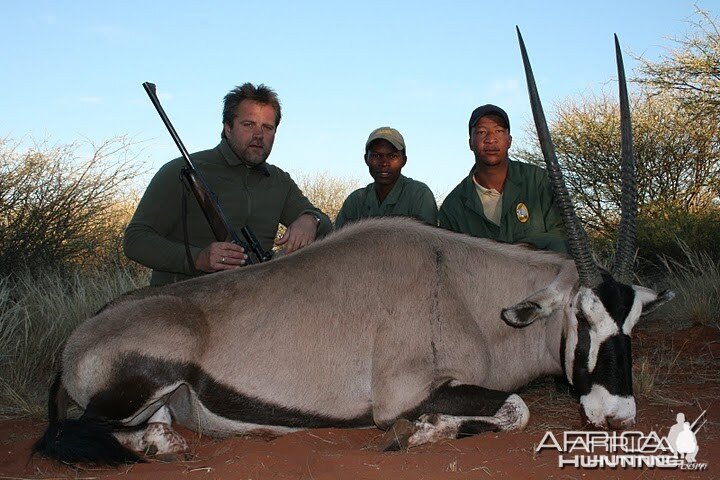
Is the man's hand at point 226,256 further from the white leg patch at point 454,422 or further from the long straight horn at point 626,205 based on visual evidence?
the long straight horn at point 626,205

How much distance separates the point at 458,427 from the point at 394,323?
689 millimetres

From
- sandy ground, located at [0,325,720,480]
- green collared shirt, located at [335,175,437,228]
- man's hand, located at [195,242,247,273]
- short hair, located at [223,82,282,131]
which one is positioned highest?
short hair, located at [223,82,282,131]

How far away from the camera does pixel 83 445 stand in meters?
3.83

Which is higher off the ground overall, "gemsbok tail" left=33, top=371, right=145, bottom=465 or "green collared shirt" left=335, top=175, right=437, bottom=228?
"green collared shirt" left=335, top=175, right=437, bottom=228

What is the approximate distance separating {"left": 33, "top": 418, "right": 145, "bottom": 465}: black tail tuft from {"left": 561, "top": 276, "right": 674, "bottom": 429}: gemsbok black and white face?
95.9 inches

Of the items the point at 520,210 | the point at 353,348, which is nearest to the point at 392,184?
the point at 520,210

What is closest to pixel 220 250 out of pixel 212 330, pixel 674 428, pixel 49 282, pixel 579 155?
pixel 212 330

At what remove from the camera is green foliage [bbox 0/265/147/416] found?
5617 millimetres

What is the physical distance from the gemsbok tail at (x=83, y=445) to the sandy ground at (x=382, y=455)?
7 centimetres

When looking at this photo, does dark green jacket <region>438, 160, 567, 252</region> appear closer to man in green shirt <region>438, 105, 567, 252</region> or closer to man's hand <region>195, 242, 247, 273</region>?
man in green shirt <region>438, 105, 567, 252</region>

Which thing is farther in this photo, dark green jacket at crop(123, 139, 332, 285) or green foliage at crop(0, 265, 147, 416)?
dark green jacket at crop(123, 139, 332, 285)

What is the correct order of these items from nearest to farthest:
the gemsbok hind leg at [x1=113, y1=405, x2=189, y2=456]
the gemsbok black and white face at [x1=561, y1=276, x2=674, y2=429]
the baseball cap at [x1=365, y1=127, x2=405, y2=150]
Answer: the gemsbok black and white face at [x1=561, y1=276, x2=674, y2=429]
the gemsbok hind leg at [x1=113, y1=405, x2=189, y2=456]
the baseball cap at [x1=365, y1=127, x2=405, y2=150]

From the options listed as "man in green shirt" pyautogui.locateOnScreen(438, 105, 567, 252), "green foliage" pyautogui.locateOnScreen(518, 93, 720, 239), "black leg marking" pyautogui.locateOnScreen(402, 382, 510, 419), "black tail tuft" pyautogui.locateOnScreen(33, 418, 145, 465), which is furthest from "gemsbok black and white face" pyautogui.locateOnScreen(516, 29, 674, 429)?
"green foliage" pyautogui.locateOnScreen(518, 93, 720, 239)

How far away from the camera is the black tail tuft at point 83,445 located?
3.82 meters
